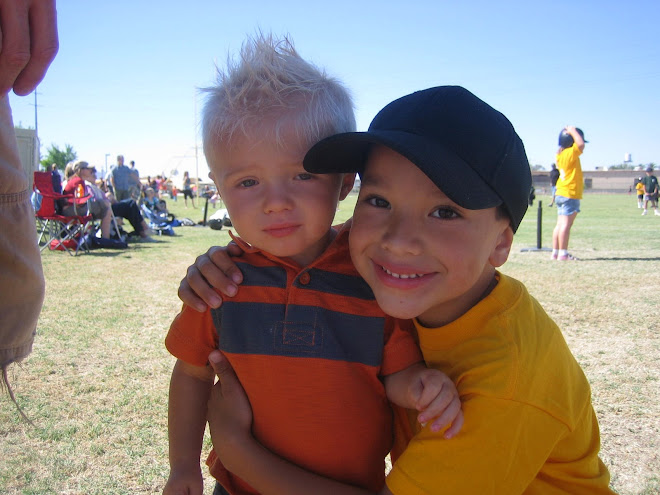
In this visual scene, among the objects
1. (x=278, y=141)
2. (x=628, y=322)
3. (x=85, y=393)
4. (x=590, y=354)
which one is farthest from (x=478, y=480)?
(x=628, y=322)

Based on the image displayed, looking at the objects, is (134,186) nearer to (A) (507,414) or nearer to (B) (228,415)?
(B) (228,415)

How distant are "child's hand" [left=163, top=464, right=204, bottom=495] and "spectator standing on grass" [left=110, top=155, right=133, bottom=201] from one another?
15.8 meters

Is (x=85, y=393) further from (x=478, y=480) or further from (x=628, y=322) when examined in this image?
(x=628, y=322)

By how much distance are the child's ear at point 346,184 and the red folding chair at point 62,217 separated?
8679mm

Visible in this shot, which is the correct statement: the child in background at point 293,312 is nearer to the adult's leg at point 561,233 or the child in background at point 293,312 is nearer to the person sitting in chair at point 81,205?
the adult's leg at point 561,233

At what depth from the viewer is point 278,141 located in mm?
1443

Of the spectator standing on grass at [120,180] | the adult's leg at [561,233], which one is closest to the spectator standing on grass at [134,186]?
the spectator standing on grass at [120,180]

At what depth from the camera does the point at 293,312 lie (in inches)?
56.6

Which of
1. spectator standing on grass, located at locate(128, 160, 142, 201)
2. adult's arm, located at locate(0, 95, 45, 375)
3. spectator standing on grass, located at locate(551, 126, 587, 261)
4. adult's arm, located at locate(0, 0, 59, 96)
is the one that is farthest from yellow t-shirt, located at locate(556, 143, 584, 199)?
spectator standing on grass, located at locate(128, 160, 142, 201)

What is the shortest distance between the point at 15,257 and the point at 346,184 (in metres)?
1.00

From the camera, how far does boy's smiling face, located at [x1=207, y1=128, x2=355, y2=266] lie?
1445 mm

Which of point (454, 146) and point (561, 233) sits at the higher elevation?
point (454, 146)

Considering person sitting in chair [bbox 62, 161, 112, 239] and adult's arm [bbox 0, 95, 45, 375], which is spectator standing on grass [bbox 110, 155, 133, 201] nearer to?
person sitting in chair [bbox 62, 161, 112, 239]

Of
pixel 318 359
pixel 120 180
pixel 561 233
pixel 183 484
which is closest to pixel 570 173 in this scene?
pixel 561 233
